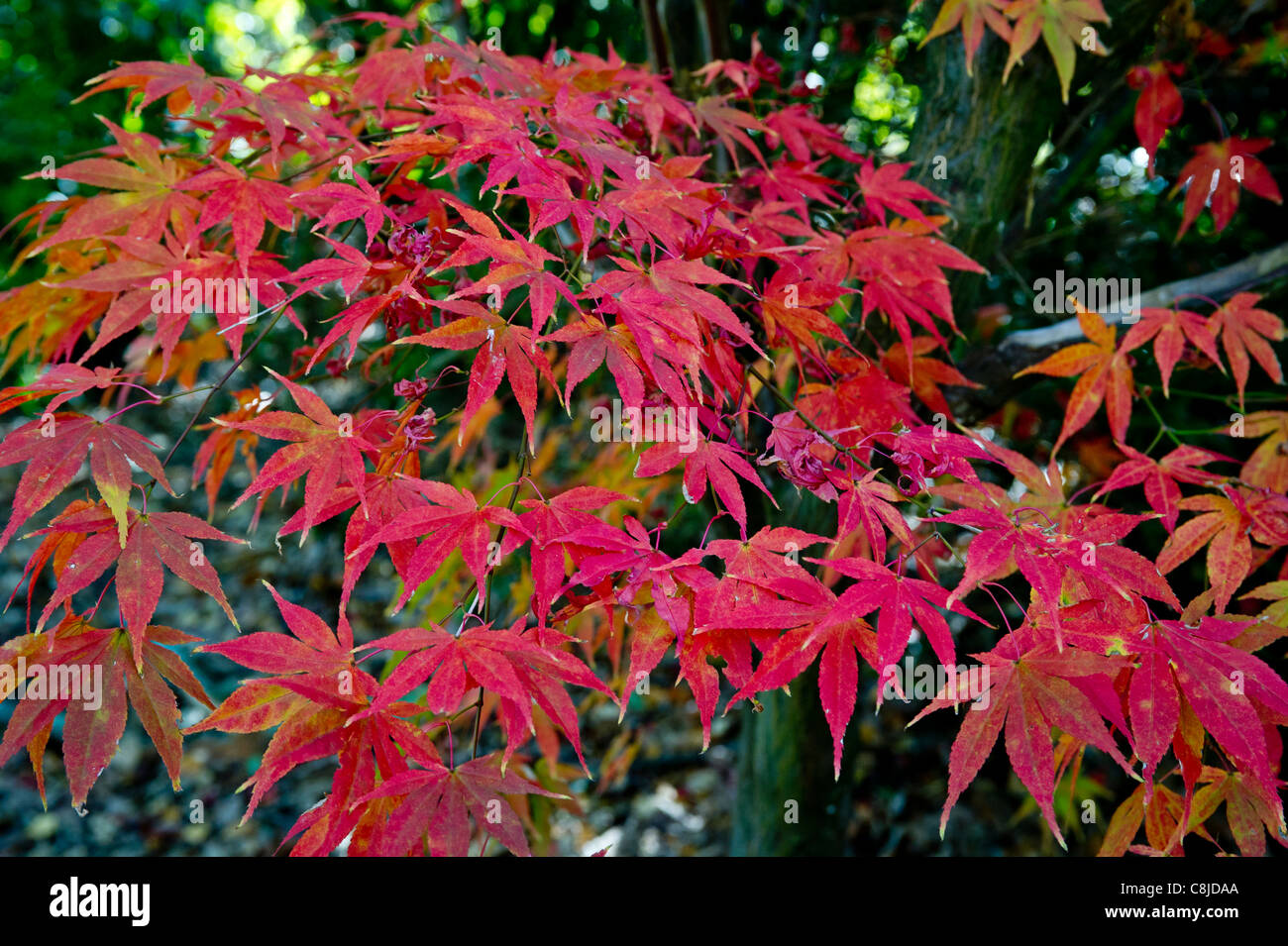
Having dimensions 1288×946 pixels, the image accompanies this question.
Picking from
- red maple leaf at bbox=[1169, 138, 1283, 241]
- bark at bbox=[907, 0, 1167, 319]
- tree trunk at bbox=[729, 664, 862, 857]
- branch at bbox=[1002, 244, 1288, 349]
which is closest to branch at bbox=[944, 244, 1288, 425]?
branch at bbox=[1002, 244, 1288, 349]

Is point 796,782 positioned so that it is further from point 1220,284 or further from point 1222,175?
point 1222,175

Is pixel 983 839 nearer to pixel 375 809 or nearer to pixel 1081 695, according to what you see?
pixel 1081 695

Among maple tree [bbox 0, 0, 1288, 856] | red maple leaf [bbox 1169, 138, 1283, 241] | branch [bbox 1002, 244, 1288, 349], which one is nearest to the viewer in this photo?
maple tree [bbox 0, 0, 1288, 856]

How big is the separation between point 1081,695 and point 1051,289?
→ 133cm

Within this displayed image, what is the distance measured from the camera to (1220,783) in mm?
796

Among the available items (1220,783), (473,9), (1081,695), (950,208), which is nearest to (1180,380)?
(950,208)

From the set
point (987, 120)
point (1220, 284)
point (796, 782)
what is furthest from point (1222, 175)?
point (796, 782)

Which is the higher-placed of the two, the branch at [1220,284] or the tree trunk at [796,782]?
the branch at [1220,284]

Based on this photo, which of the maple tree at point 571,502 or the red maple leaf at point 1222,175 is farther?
the red maple leaf at point 1222,175

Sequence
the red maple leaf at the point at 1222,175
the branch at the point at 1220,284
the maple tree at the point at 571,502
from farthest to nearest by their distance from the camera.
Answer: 1. the red maple leaf at the point at 1222,175
2. the branch at the point at 1220,284
3. the maple tree at the point at 571,502

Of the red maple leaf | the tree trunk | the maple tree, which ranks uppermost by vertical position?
the red maple leaf

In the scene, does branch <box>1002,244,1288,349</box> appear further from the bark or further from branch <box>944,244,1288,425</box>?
the bark

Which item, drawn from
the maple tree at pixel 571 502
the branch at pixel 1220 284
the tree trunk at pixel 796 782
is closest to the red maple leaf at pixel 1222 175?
the branch at pixel 1220 284

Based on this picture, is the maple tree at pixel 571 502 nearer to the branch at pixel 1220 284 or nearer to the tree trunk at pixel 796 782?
the branch at pixel 1220 284
